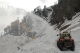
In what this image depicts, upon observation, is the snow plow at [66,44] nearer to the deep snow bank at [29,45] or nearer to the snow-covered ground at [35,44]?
the snow-covered ground at [35,44]

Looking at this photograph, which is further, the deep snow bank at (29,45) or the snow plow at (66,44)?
the deep snow bank at (29,45)

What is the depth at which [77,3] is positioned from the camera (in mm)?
59125

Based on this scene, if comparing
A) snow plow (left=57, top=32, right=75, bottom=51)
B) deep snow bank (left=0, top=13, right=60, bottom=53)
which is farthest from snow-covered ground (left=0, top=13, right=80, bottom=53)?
snow plow (left=57, top=32, right=75, bottom=51)

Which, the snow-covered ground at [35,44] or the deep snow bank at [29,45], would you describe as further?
the deep snow bank at [29,45]

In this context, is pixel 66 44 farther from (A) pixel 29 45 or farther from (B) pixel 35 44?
(A) pixel 29 45

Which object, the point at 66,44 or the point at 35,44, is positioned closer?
the point at 66,44

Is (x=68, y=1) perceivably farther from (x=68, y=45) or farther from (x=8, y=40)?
(x=68, y=45)

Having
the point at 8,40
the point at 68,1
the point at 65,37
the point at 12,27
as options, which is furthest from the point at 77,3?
the point at 12,27

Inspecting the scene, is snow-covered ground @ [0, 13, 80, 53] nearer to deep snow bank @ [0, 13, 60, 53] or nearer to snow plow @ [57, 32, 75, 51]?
deep snow bank @ [0, 13, 60, 53]

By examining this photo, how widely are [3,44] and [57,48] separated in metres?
16.9

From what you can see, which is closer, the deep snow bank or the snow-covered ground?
the snow-covered ground

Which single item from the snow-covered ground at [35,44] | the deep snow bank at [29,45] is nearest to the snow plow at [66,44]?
the snow-covered ground at [35,44]

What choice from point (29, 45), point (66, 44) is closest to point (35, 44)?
point (29, 45)

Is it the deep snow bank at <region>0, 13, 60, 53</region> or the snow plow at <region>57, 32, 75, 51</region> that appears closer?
the snow plow at <region>57, 32, 75, 51</region>
